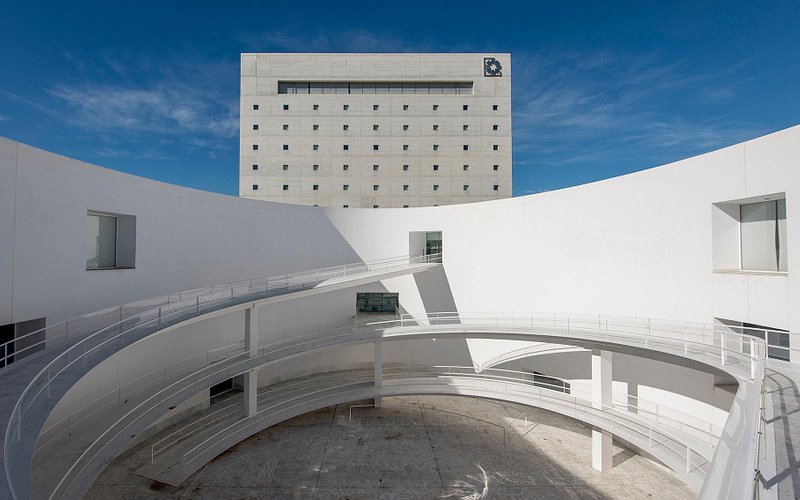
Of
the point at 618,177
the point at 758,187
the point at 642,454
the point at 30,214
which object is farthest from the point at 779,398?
the point at 30,214

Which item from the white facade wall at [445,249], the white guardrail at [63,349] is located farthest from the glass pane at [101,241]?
the white guardrail at [63,349]

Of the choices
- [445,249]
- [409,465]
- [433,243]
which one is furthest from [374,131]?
[409,465]

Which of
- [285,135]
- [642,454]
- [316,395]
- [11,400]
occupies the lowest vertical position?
[642,454]

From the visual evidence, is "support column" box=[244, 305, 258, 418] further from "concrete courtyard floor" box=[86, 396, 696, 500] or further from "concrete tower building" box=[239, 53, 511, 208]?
"concrete tower building" box=[239, 53, 511, 208]

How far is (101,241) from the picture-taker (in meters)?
10.1

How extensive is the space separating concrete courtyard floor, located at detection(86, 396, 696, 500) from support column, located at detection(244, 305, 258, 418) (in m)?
1.31

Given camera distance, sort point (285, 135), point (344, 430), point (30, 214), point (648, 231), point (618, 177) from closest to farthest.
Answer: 1. point (30, 214)
2. point (648, 231)
3. point (618, 177)
4. point (344, 430)
5. point (285, 135)

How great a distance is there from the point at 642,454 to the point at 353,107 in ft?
78.6

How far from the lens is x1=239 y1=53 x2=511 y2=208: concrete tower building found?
24.5 m

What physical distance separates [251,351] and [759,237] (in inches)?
583

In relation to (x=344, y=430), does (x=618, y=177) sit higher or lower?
higher

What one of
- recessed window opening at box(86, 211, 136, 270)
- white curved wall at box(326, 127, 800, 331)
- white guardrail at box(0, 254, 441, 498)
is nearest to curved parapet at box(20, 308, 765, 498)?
white curved wall at box(326, 127, 800, 331)

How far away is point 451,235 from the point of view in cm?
1736

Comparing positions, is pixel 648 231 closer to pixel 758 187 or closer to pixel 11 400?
pixel 758 187
